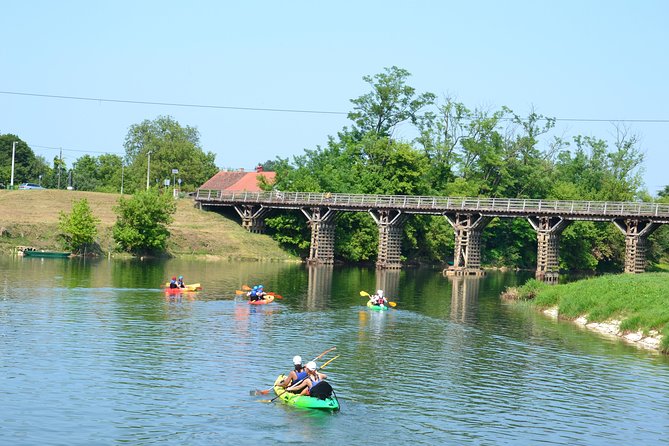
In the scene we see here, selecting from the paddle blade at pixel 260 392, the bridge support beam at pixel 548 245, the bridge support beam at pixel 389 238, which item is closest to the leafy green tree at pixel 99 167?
the bridge support beam at pixel 389 238

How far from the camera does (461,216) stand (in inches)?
4023

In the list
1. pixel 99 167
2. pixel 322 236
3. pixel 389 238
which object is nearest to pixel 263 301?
pixel 389 238

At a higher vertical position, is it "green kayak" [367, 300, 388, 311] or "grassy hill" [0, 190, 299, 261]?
"grassy hill" [0, 190, 299, 261]

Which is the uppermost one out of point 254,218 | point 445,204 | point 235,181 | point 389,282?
point 235,181

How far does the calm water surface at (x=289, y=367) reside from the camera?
1107 inches

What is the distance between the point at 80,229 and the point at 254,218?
26.5 metres

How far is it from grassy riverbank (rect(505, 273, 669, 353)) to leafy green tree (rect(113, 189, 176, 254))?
4732 cm

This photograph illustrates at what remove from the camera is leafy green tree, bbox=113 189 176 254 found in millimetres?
98438

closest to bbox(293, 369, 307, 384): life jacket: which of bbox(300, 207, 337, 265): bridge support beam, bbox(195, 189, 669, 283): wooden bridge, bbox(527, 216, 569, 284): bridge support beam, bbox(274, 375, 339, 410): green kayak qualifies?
bbox(274, 375, 339, 410): green kayak

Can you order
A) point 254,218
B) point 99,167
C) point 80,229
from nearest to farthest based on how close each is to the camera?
point 80,229
point 254,218
point 99,167

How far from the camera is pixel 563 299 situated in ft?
197

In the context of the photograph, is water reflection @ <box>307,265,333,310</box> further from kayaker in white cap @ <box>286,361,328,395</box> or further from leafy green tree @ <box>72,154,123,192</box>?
leafy green tree @ <box>72,154,123,192</box>

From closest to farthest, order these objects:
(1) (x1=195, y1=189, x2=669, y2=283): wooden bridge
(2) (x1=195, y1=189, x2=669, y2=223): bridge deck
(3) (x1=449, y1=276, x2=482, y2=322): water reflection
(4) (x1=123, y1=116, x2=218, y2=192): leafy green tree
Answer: (3) (x1=449, y1=276, x2=482, y2=322): water reflection, (1) (x1=195, y1=189, x2=669, y2=283): wooden bridge, (2) (x1=195, y1=189, x2=669, y2=223): bridge deck, (4) (x1=123, y1=116, x2=218, y2=192): leafy green tree

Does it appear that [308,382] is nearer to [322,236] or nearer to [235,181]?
[322,236]
